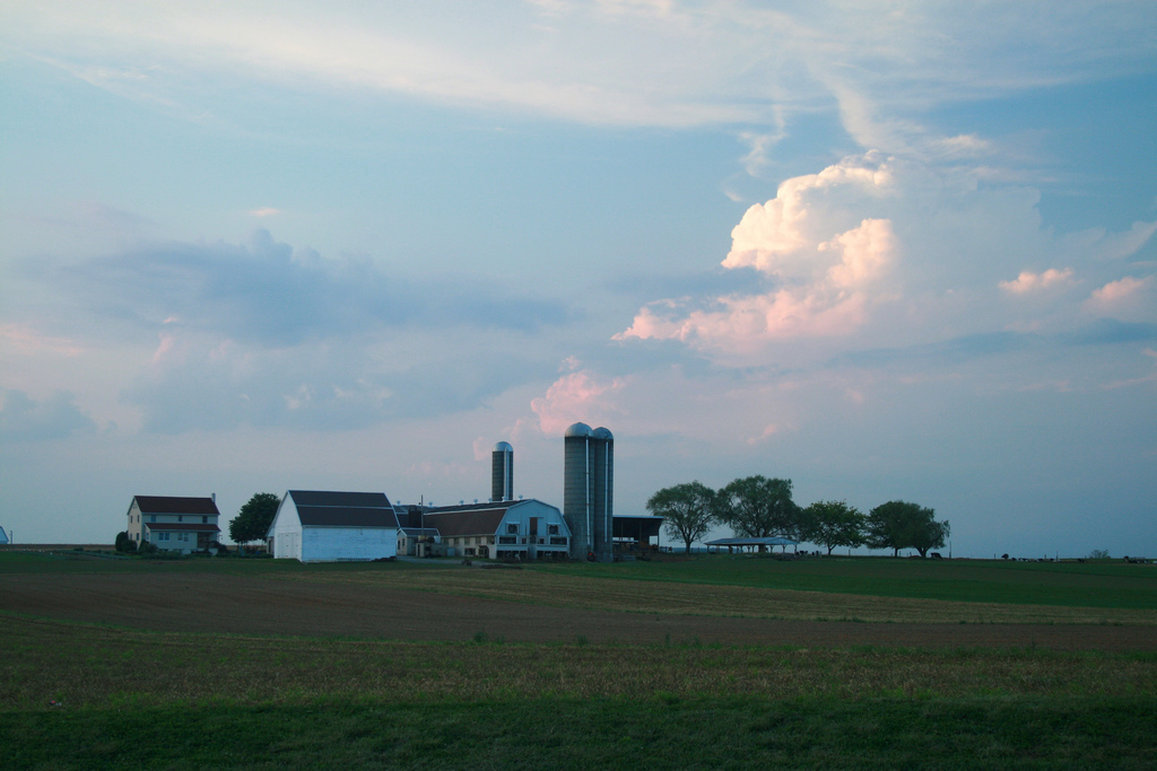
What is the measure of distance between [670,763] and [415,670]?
8537 millimetres

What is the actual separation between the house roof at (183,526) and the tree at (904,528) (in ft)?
356

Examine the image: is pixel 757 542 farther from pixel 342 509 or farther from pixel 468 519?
pixel 342 509

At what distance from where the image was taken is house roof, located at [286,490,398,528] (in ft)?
311

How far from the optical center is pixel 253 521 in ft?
421

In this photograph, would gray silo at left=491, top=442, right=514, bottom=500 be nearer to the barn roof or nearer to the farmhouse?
the barn roof

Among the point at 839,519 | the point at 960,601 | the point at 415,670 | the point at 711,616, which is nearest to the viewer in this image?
the point at 415,670

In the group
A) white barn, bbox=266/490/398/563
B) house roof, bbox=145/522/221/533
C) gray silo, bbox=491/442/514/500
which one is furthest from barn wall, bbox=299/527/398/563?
house roof, bbox=145/522/221/533

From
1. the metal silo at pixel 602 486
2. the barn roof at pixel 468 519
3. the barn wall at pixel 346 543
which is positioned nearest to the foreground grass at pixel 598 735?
the barn wall at pixel 346 543

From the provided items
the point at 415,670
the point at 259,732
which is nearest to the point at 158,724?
the point at 259,732

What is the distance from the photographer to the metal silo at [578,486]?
10700cm

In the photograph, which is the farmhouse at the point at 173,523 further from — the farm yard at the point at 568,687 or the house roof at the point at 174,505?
the farm yard at the point at 568,687

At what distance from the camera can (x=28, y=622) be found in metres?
29.8

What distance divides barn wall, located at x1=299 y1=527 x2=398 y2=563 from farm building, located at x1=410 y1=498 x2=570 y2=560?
11734mm

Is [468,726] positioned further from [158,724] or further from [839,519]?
[839,519]
